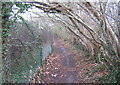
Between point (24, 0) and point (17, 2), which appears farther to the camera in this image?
point (24, 0)

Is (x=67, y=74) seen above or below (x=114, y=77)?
below

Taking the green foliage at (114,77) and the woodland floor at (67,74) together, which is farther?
the woodland floor at (67,74)

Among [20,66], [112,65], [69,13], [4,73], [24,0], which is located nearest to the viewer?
[4,73]

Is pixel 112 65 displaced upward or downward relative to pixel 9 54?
downward

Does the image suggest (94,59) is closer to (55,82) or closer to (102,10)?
(55,82)

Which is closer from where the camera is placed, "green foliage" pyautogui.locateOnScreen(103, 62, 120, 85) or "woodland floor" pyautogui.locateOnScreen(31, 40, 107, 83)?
"green foliage" pyautogui.locateOnScreen(103, 62, 120, 85)

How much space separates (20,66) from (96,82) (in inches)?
131

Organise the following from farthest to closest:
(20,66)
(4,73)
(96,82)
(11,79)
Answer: (96,82) → (20,66) → (11,79) → (4,73)

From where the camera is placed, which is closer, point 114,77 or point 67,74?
point 114,77

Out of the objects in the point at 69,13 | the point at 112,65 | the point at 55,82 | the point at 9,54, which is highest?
the point at 69,13

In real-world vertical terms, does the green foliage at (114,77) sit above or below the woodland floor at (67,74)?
above

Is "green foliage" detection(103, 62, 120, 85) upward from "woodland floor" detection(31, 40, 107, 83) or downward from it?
upward

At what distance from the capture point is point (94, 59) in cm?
933

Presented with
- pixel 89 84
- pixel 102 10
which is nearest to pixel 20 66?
pixel 89 84
